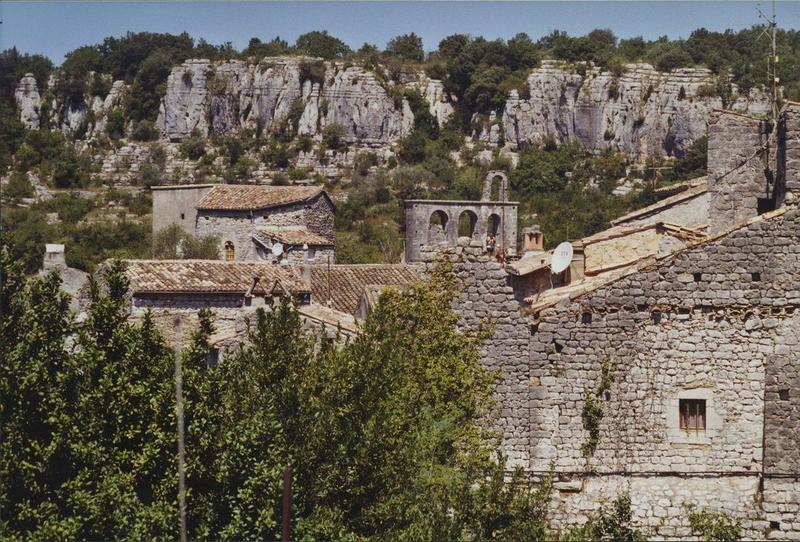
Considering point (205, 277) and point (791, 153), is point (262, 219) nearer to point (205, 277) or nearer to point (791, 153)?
point (205, 277)

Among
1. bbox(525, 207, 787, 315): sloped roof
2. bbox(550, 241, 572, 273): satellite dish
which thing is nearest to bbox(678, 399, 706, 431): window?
bbox(525, 207, 787, 315): sloped roof

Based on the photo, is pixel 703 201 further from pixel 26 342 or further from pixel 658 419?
pixel 26 342

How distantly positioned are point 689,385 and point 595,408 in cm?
125

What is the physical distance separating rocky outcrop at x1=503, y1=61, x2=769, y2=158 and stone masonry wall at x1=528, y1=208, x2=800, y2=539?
106m

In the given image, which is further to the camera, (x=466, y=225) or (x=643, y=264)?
(x=466, y=225)

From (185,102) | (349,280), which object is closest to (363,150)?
(185,102)

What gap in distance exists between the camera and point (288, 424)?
16.1 metres

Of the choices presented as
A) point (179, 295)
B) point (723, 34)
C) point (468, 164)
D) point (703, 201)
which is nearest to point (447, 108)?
point (468, 164)

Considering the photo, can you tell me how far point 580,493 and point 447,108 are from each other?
122544 millimetres

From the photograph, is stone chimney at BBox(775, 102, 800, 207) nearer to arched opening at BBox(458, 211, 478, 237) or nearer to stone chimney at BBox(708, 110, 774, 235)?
stone chimney at BBox(708, 110, 774, 235)

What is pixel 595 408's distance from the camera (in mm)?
17125

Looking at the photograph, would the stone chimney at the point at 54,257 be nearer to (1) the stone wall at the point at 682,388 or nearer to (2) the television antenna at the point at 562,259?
(2) the television antenna at the point at 562,259

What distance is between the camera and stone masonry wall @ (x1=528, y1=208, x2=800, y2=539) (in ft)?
55.7

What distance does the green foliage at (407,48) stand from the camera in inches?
6004
